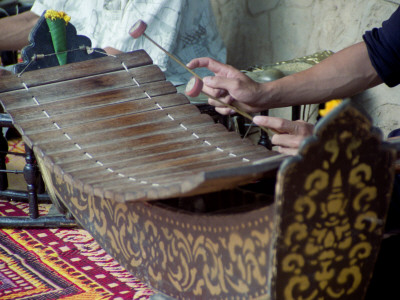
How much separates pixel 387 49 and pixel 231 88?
520mm

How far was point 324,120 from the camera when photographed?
1.28m

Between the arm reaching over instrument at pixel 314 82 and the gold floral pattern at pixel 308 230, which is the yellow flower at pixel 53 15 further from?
the gold floral pattern at pixel 308 230

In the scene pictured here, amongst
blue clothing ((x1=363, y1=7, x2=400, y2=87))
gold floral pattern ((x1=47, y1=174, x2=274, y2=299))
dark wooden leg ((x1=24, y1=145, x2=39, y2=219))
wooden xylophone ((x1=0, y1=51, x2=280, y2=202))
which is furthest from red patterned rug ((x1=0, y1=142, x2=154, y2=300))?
blue clothing ((x1=363, y1=7, x2=400, y2=87))

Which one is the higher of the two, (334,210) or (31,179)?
(334,210)

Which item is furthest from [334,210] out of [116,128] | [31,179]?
[31,179]

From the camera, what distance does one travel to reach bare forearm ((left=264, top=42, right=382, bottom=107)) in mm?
2186

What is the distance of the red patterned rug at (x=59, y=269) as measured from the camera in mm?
2293

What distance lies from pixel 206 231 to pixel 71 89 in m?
0.89

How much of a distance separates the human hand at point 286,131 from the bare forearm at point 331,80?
11.4 inches

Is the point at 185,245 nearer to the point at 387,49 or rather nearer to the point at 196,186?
the point at 196,186

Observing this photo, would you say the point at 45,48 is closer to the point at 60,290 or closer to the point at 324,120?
the point at 60,290

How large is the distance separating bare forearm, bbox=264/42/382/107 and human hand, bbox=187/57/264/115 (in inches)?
2.8

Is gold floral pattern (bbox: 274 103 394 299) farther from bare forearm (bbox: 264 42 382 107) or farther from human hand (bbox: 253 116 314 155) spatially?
bare forearm (bbox: 264 42 382 107)

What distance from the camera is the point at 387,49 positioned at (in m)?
2.08
